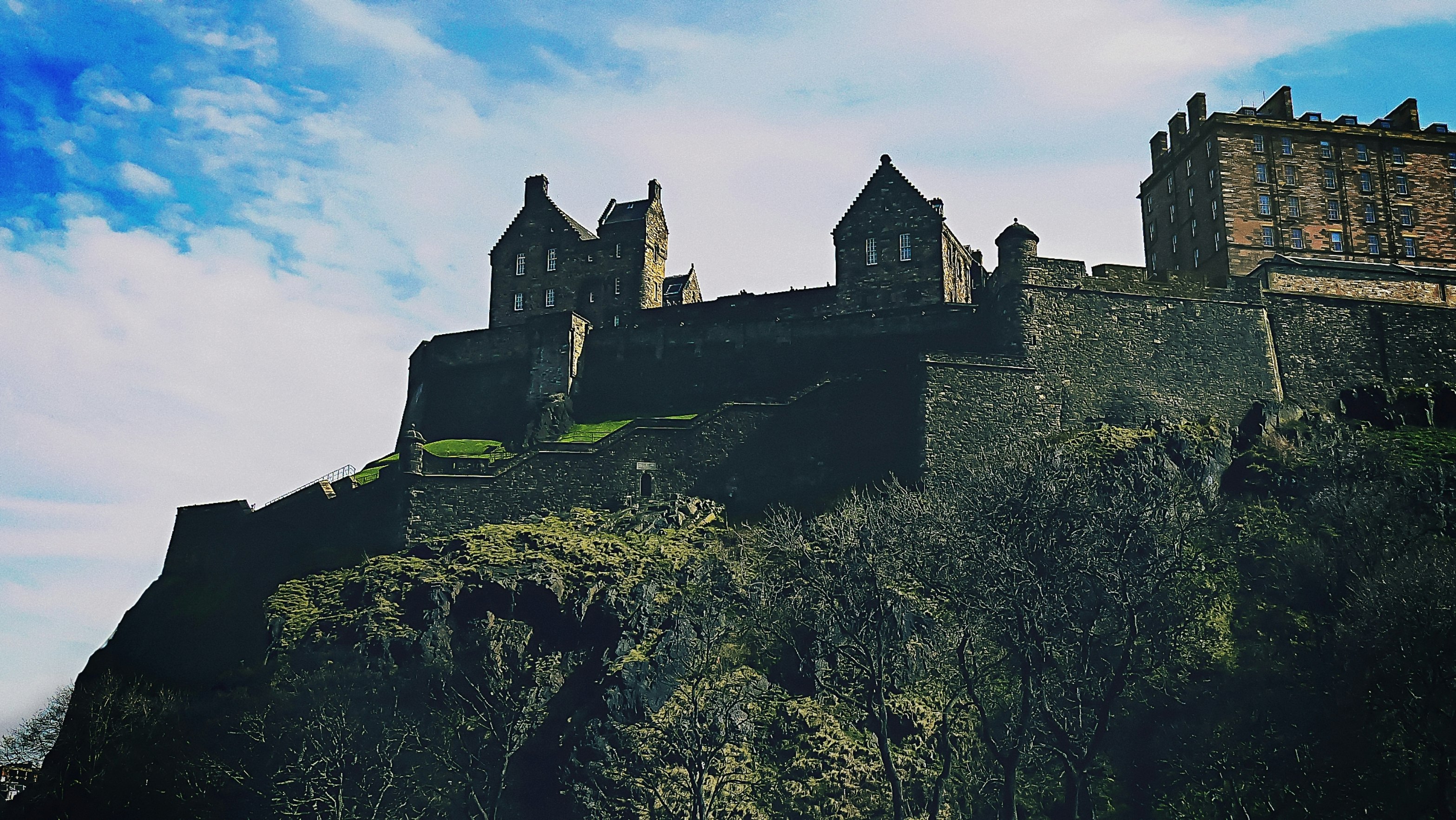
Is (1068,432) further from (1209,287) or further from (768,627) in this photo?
(768,627)

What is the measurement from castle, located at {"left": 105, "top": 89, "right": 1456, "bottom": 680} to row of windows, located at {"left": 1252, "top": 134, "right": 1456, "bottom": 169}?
0.18 meters

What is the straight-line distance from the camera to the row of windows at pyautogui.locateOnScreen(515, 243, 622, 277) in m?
61.1

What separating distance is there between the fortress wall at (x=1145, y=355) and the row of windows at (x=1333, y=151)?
Answer: 13.2m

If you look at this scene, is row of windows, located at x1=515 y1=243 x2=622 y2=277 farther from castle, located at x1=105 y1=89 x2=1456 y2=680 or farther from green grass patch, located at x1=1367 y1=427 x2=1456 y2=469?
green grass patch, located at x1=1367 y1=427 x2=1456 y2=469

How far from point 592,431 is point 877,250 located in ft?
48.4

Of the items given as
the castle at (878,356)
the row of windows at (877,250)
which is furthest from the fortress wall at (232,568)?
the row of windows at (877,250)

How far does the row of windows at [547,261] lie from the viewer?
200ft

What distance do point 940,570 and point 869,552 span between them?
2306 mm

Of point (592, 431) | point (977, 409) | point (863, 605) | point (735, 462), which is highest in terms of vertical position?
point (592, 431)

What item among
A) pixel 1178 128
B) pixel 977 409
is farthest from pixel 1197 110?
pixel 977 409

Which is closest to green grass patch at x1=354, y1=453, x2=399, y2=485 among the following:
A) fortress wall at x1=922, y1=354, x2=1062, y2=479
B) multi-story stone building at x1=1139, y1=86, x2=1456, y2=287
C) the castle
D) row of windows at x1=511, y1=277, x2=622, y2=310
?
the castle

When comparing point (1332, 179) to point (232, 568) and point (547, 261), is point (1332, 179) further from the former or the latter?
point (232, 568)

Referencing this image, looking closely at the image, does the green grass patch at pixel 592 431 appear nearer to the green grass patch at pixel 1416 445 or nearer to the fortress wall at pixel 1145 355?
the fortress wall at pixel 1145 355

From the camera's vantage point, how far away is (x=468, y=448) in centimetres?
5097
